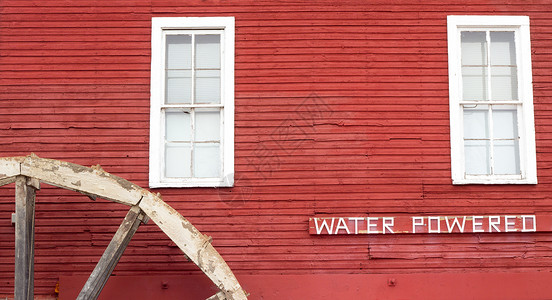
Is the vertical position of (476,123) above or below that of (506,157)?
above

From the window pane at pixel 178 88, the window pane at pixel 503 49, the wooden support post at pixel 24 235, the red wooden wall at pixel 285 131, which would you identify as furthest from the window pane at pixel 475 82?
the wooden support post at pixel 24 235

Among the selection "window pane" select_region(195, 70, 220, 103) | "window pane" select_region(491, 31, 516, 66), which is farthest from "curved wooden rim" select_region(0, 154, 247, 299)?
"window pane" select_region(491, 31, 516, 66)

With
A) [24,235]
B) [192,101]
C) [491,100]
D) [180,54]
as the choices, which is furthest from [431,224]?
[24,235]

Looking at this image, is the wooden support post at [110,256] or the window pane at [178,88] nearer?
the wooden support post at [110,256]

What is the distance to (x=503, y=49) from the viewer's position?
8438 mm

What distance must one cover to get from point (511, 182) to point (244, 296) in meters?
3.41

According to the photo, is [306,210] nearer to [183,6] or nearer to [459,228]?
[459,228]

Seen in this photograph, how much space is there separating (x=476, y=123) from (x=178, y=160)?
3.58m

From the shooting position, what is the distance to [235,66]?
8258 mm

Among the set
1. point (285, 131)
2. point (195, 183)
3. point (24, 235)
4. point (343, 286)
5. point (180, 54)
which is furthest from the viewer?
point (180, 54)

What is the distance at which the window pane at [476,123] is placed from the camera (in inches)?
327

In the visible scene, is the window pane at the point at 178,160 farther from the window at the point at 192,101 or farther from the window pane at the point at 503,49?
the window pane at the point at 503,49

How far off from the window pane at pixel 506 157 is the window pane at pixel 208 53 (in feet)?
11.5

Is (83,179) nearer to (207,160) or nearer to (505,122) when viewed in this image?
(207,160)
